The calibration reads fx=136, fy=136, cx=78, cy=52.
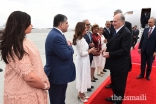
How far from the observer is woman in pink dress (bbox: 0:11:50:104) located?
41.6 inches

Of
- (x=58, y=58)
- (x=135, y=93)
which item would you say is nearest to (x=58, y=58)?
(x=58, y=58)

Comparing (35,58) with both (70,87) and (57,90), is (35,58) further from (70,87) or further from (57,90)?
(70,87)

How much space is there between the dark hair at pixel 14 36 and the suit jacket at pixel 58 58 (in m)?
0.53

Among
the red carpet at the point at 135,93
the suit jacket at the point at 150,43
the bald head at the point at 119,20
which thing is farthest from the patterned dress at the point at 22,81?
the suit jacket at the point at 150,43

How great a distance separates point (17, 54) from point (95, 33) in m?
2.56

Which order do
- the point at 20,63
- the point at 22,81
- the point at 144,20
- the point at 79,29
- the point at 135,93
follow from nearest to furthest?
the point at 20,63 < the point at 22,81 < the point at 79,29 < the point at 135,93 < the point at 144,20

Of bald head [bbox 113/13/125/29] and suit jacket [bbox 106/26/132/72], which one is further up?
bald head [bbox 113/13/125/29]

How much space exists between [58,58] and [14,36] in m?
0.72

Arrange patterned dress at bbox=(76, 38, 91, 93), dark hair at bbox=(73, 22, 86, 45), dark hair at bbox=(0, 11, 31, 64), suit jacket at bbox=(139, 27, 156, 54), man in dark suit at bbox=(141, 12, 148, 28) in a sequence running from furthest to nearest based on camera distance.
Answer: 1. man in dark suit at bbox=(141, 12, 148, 28)
2. suit jacket at bbox=(139, 27, 156, 54)
3. patterned dress at bbox=(76, 38, 91, 93)
4. dark hair at bbox=(73, 22, 86, 45)
5. dark hair at bbox=(0, 11, 31, 64)

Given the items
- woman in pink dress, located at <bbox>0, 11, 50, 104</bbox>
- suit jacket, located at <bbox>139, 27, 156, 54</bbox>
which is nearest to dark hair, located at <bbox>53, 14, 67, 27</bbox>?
woman in pink dress, located at <bbox>0, 11, 50, 104</bbox>

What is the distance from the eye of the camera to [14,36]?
1066 millimetres

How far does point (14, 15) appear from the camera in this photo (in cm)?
109

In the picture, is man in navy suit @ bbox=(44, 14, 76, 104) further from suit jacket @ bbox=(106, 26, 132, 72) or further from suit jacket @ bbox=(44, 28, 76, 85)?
suit jacket @ bbox=(106, 26, 132, 72)

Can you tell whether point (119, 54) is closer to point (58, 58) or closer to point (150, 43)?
point (58, 58)
